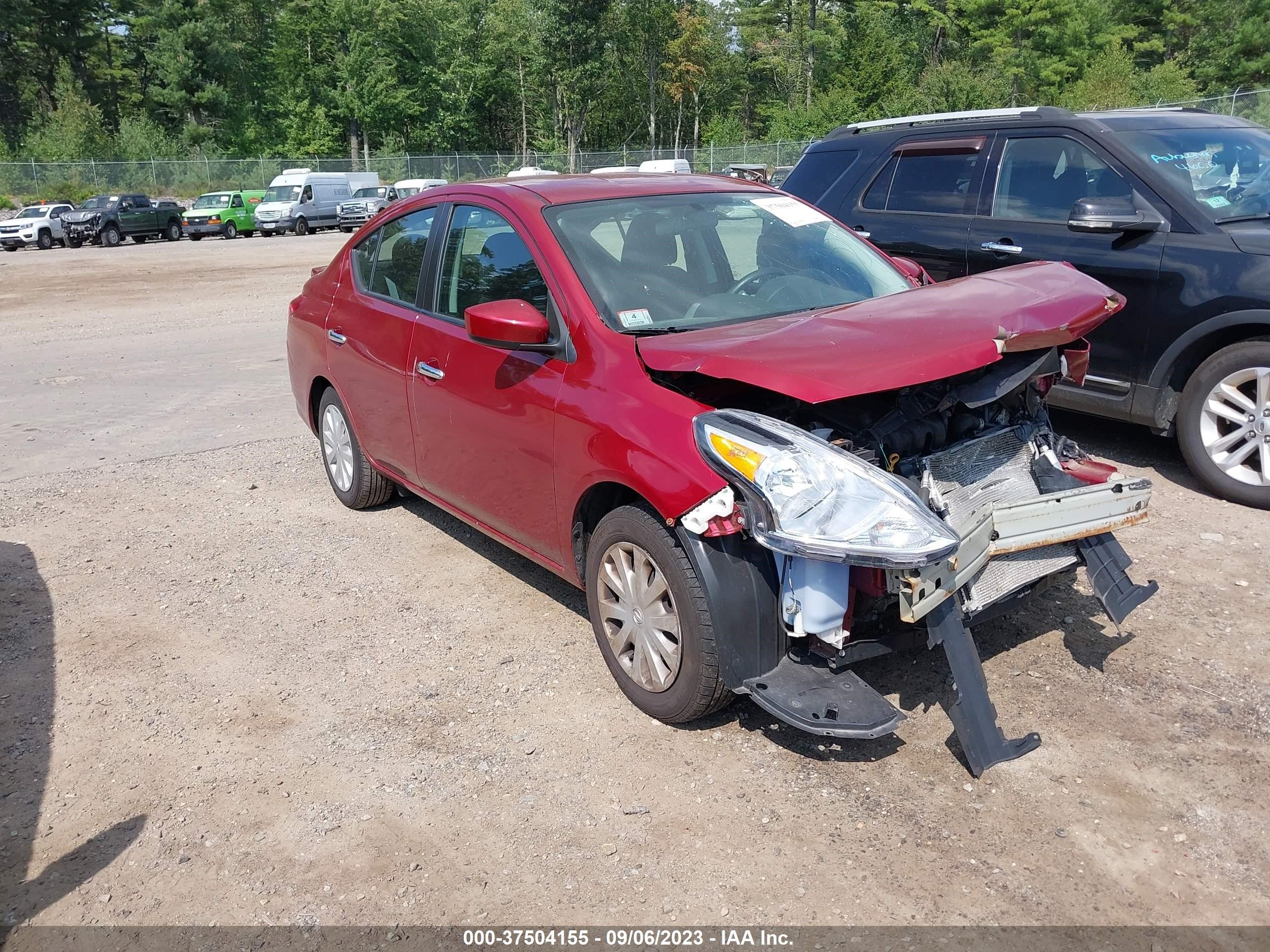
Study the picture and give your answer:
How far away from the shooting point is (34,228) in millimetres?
33906

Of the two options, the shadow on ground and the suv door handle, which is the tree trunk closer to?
the suv door handle

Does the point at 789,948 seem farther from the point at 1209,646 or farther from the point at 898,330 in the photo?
the point at 1209,646

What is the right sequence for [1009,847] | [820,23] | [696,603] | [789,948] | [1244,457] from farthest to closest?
[820,23], [1244,457], [696,603], [1009,847], [789,948]

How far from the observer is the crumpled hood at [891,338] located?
10.2 feet

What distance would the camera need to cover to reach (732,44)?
74.3 meters

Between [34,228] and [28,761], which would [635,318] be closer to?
[28,761]

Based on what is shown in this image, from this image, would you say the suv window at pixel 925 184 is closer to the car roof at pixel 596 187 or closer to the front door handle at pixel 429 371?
the car roof at pixel 596 187

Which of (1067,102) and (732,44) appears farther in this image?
(732,44)

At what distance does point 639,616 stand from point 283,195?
38960 millimetres

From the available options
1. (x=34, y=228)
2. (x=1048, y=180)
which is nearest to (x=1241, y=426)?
(x=1048, y=180)

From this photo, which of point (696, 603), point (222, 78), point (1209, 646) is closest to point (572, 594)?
point (696, 603)

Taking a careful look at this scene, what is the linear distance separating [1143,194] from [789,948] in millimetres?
4840

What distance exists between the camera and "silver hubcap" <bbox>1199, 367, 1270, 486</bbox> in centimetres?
529

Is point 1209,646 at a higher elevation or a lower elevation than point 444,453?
lower
